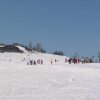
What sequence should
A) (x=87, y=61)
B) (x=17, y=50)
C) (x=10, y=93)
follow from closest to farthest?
(x=10, y=93), (x=87, y=61), (x=17, y=50)

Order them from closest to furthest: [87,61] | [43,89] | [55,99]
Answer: [55,99] → [43,89] → [87,61]

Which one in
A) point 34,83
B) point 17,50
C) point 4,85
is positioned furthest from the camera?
point 17,50

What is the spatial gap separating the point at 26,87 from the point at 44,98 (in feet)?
12.6

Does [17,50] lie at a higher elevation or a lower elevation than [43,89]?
higher

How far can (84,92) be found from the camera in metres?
20.0

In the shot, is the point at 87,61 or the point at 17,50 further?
the point at 17,50

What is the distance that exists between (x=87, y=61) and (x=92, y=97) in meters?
38.1

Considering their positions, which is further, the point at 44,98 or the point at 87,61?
the point at 87,61

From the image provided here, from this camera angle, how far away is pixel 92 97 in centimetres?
1830

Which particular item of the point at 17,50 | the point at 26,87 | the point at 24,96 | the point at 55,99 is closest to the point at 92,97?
the point at 55,99

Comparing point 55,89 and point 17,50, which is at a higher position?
point 17,50

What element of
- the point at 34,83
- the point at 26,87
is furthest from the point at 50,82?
the point at 26,87

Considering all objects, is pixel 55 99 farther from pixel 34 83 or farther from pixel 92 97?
pixel 34 83

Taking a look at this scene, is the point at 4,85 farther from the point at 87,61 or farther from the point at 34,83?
the point at 87,61
